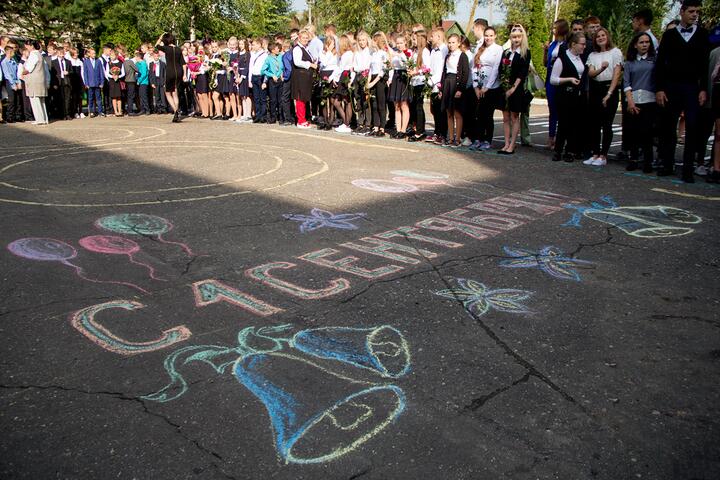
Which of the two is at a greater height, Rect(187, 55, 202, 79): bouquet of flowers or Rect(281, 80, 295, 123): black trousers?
Rect(187, 55, 202, 79): bouquet of flowers

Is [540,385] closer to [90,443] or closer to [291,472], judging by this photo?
[291,472]

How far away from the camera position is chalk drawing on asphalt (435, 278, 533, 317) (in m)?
4.03

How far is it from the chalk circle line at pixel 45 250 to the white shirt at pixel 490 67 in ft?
23.5

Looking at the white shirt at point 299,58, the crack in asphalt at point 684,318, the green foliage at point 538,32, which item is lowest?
the crack in asphalt at point 684,318

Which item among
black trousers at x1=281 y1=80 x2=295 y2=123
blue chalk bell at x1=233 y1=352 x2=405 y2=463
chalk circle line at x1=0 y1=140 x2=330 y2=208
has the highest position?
black trousers at x1=281 y1=80 x2=295 y2=123

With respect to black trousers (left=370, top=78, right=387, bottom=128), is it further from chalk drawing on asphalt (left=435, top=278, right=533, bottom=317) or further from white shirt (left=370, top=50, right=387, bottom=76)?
chalk drawing on asphalt (left=435, top=278, right=533, bottom=317)

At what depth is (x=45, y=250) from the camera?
5.25m

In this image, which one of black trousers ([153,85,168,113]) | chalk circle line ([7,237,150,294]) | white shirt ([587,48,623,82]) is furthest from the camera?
black trousers ([153,85,168,113])

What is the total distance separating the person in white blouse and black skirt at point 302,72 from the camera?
1364 centimetres

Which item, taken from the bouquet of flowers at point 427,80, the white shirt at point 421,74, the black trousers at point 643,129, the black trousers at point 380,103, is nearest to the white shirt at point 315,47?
the black trousers at point 380,103

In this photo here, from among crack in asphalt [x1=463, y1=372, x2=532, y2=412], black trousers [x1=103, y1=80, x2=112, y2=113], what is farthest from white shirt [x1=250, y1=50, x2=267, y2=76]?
crack in asphalt [x1=463, y1=372, x2=532, y2=412]

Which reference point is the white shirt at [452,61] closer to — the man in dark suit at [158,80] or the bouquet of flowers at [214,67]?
the bouquet of flowers at [214,67]

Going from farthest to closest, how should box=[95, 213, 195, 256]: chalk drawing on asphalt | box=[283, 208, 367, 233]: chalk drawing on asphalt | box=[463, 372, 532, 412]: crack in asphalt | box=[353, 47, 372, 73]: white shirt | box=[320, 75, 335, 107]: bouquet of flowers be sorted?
box=[320, 75, 335, 107]: bouquet of flowers → box=[353, 47, 372, 73]: white shirt → box=[283, 208, 367, 233]: chalk drawing on asphalt → box=[95, 213, 195, 256]: chalk drawing on asphalt → box=[463, 372, 532, 412]: crack in asphalt

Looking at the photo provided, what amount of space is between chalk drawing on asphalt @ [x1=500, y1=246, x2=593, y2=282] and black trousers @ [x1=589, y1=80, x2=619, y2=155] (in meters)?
4.59
